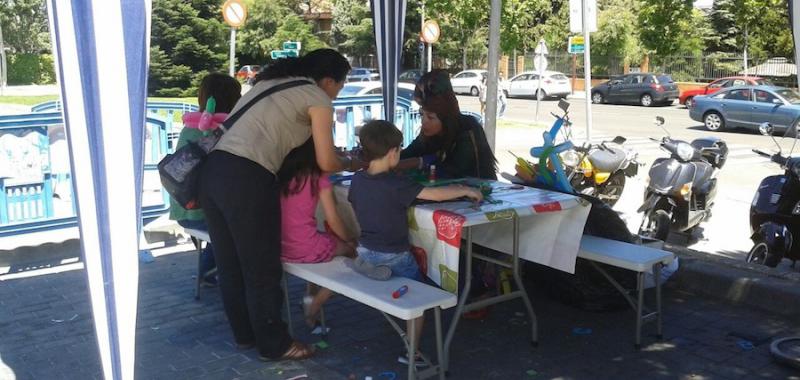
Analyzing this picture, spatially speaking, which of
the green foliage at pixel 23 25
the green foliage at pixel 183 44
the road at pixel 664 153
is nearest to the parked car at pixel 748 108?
the road at pixel 664 153

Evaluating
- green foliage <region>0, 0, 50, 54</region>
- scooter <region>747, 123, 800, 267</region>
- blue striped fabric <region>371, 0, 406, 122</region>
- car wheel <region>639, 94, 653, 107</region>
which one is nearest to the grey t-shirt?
blue striped fabric <region>371, 0, 406, 122</region>

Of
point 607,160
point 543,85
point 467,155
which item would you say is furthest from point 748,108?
point 467,155

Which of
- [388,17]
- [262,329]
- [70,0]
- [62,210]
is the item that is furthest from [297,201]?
[62,210]

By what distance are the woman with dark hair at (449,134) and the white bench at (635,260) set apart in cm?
84

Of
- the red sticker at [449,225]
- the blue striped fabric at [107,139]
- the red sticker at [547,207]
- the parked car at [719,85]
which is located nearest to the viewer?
the blue striped fabric at [107,139]

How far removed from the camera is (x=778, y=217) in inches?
227

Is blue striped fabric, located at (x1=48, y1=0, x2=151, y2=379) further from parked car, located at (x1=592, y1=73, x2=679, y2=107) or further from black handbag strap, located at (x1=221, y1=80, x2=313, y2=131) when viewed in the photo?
parked car, located at (x1=592, y1=73, x2=679, y2=107)

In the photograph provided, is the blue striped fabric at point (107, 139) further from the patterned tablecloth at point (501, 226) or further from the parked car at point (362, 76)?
the parked car at point (362, 76)

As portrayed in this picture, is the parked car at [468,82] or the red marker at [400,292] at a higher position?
the parked car at [468,82]

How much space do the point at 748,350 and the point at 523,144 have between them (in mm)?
12472

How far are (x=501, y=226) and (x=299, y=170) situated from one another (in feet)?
4.32

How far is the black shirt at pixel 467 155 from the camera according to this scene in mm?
4918

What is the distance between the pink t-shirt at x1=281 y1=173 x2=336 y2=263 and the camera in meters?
4.25

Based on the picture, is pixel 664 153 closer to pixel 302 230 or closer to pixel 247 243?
pixel 302 230
